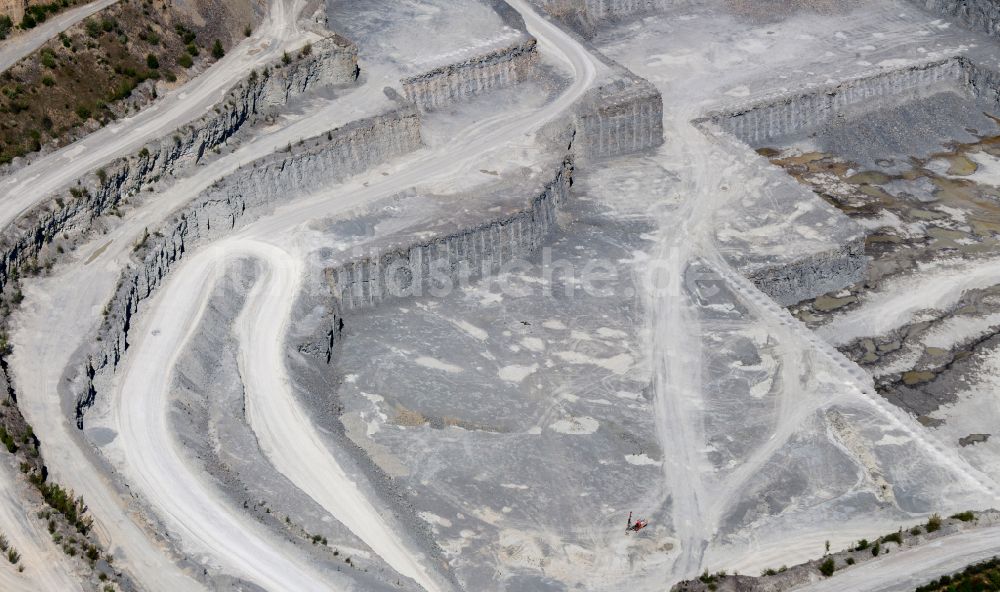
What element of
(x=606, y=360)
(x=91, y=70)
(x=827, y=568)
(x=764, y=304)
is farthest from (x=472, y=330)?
(x=91, y=70)

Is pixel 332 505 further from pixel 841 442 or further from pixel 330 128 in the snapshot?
pixel 330 128

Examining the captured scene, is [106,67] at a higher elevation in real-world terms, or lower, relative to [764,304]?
higher

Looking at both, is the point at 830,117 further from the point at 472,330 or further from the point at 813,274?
the point at 472,330

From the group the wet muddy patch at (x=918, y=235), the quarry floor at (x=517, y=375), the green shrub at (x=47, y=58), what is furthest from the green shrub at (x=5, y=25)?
the wet muddy patch at (x=918, y=235)

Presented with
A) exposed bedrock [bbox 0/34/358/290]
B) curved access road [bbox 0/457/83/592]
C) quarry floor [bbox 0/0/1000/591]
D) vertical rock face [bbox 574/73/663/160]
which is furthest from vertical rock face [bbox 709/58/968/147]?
curved access road [bbox 0/457/83/592]

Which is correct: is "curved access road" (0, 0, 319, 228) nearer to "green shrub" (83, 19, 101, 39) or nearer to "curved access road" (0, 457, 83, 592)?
"green shrub" (83, 19, 101, 39)

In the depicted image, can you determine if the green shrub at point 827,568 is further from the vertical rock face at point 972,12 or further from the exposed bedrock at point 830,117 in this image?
the vertical rock face at point 972,12
